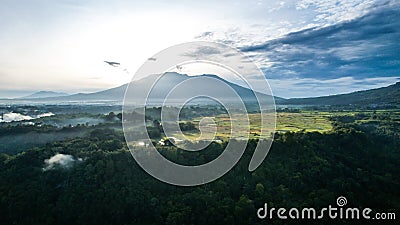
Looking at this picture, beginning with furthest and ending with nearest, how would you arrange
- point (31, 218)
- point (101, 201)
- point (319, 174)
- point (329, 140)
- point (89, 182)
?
point (329, 140), point (319, 174), point (89, 182), point (101, 201), point (31, 218)

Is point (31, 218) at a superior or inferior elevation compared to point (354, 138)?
inferior

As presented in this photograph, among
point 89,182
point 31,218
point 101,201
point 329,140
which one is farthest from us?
point 329,140

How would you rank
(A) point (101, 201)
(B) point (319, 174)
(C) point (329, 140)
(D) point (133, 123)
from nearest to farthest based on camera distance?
(A) point (101, 201), (B) point (319, 174), (C) point (329, 140), (D) point (133, 123)

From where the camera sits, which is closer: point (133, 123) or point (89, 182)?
point (89, 182)

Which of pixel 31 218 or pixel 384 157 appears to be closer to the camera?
pixel 31 218

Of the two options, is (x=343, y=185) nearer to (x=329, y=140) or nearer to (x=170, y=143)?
(x=329, y=140)

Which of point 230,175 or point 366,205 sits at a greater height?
point 230,175

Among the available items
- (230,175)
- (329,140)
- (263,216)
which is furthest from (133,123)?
(329,140)

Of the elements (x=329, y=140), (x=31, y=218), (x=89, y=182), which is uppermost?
(x=329, y=140)

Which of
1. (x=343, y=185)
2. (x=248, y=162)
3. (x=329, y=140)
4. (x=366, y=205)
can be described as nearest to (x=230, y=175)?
(x=248, y=162)

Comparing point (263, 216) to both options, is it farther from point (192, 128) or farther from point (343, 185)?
point (192, 128)
